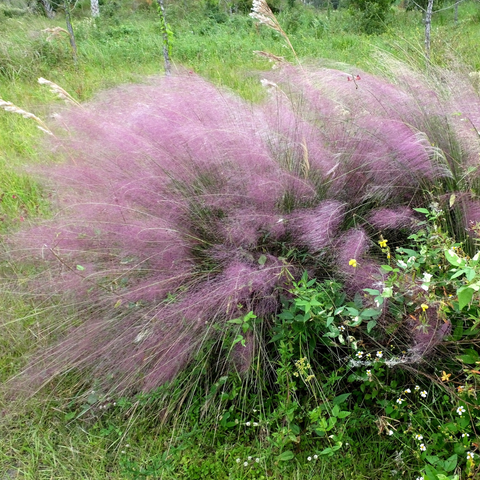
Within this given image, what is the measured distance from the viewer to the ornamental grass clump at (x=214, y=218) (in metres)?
1.61

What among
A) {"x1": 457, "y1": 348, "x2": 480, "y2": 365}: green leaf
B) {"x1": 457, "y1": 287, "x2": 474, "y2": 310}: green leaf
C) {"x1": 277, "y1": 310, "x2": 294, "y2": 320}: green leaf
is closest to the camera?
{"x1": 457, "y1": 287, "x2": 474, "y2": 310}: green leaf

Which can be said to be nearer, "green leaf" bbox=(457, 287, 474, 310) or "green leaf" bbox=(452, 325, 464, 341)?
"green leaf" bbox=(457, 287, 474, 310)

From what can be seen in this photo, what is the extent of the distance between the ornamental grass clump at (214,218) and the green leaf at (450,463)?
0.34 meters

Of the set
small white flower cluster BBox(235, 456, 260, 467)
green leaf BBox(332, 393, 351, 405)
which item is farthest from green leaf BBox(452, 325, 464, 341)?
small white flower cluster BBox(235, 456, 260, 467)

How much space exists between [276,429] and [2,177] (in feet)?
8.58

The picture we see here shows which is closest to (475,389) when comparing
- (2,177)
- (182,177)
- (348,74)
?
(182,177)

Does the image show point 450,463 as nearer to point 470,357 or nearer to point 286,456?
point 470,357

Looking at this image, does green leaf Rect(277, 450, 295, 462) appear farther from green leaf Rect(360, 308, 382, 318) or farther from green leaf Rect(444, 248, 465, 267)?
green leaf Rect(444, 248, 465, 267)

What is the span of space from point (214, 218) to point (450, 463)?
1214mm

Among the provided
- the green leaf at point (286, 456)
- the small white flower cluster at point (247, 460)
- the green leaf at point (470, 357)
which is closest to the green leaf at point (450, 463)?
the green leaf at point (470, 357)

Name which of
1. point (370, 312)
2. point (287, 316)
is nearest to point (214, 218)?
point (287, 316)

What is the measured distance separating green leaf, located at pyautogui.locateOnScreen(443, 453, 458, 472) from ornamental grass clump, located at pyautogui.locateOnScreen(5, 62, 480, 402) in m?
0.34

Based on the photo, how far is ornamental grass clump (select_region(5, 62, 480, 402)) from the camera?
161cm

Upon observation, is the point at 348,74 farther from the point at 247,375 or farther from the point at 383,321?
the point at 247,375
